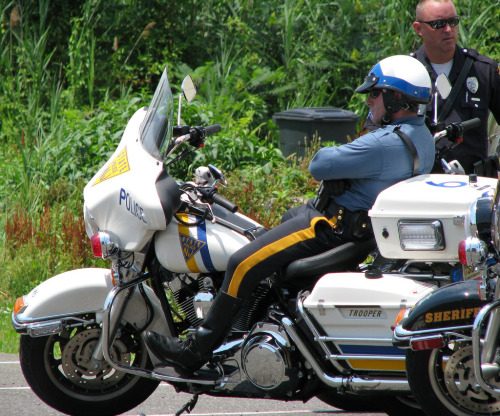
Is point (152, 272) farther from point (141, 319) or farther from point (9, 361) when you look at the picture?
point (9, 361)

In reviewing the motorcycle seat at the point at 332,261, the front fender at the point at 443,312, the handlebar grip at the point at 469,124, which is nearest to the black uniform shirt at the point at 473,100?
the handlebar grip at the point at 469,124

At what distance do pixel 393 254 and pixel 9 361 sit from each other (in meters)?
3.30

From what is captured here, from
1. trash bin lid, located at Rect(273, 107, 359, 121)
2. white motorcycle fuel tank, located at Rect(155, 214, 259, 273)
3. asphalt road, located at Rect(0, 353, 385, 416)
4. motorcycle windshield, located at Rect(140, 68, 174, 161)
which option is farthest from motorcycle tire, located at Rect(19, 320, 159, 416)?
trash bin lid, located at Rect(273, 107, 359, 121)

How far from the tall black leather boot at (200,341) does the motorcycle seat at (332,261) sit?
0.32m

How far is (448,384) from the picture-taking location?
359 cm

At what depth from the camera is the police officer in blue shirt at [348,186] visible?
399cm

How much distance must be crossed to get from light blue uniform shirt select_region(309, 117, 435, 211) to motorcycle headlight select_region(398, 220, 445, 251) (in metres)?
0.34

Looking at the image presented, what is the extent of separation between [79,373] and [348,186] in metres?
1.76

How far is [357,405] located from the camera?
4.66 meters

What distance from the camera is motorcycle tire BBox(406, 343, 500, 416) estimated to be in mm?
3539

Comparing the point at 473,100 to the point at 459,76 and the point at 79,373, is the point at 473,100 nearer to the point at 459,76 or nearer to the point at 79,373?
the point at 459,76

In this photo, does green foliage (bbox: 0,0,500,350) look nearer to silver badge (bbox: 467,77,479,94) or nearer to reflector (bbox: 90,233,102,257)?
silver badge (bbox: 467,77,479,94)

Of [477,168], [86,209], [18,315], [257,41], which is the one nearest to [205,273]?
[86,209]

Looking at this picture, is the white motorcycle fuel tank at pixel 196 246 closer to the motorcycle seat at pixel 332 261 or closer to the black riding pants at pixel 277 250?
the black riding pants at pixel 277 250
